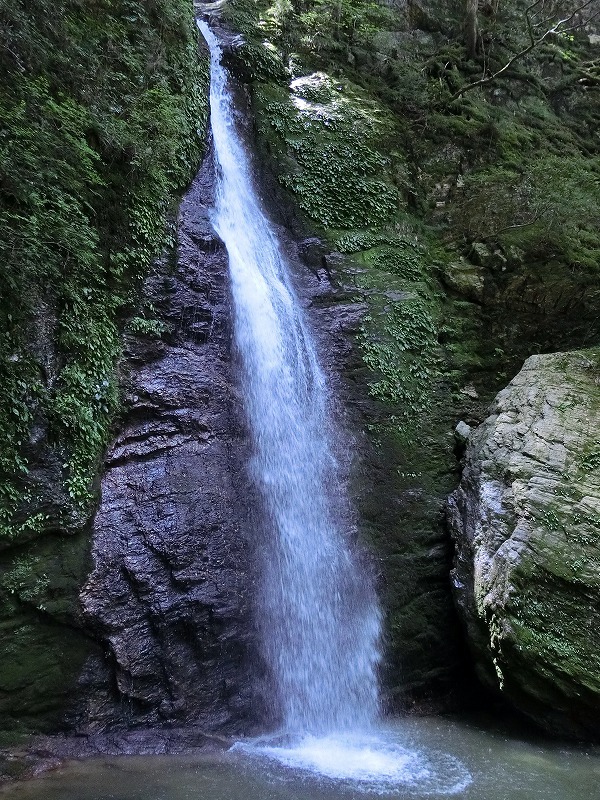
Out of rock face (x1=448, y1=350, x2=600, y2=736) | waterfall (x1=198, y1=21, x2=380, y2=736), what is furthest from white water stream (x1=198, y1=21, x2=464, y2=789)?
rock face (x1=448, y1=350, x2=600, y2=736)

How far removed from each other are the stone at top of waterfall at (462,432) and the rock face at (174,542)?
3287mm

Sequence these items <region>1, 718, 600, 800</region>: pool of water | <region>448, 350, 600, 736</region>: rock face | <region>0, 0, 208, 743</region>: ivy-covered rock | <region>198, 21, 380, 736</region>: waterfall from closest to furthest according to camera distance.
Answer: <region>1, 718, 600, 800</region>: pool of water → <region>0, 0, 208, 743</region>: ivy-covered rock → <region>448, 350, 600, 736</region>: rock face → <region>198, 21, 380, 736</region>: waterfall

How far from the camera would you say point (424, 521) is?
756 centimetres

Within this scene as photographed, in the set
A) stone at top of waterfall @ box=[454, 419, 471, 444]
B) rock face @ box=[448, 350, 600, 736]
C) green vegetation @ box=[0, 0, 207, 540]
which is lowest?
rock face @ box=[448, 350, 600, 736]

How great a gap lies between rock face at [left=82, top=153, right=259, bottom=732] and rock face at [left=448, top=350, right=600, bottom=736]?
8.97 feet

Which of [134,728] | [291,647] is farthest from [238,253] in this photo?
[134,728]

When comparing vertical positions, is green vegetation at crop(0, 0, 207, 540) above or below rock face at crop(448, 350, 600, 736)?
above

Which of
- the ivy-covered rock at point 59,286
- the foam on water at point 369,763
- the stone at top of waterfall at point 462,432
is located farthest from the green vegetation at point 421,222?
the ivy-covered rock at point 59,286

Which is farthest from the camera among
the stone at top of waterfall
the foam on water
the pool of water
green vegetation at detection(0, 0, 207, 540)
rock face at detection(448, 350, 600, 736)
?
the stone at top of waterfall

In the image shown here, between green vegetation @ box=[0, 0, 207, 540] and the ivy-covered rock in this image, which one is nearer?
the ivy-covered rock

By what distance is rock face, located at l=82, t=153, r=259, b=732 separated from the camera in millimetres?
5426

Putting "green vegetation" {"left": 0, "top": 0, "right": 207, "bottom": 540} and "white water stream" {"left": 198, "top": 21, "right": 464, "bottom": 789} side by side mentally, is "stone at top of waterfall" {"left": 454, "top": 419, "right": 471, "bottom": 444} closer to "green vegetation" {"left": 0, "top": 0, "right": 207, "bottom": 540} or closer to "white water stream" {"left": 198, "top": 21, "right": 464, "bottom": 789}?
"white water stream" {"left": 198, "top": 21, "right": 464, "bottom": 789}

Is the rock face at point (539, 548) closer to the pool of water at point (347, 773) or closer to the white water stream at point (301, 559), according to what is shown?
the pool of water at point (347, 773)

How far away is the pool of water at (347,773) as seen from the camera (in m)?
4.34
